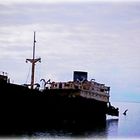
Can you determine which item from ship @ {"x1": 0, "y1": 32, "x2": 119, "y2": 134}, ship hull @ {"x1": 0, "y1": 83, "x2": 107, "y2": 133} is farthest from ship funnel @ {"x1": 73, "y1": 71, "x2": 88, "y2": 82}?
ship hull @ {"x1": 0, "y1": 83, "x2": 107, "y2": 133}

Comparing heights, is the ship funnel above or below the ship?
above

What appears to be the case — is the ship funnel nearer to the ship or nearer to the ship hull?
the ship

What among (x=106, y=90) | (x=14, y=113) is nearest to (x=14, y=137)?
(x=14, y=113)

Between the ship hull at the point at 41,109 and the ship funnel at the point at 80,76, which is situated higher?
the ship funnel at the point at 80,76

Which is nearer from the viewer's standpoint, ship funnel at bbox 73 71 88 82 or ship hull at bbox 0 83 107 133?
ship hull at bbox 0 83 107 133

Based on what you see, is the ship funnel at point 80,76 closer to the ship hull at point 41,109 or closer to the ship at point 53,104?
the ship at point 53,104

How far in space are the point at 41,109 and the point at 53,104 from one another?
368 centimetres

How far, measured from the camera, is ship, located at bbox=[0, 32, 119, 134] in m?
50.8

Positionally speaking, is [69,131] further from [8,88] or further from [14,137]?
[14,137]

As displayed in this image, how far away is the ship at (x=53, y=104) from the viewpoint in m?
50.8

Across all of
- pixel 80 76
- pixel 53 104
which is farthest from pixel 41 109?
pixel 80 76

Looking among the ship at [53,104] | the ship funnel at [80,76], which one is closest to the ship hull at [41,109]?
the ship at [53,104]

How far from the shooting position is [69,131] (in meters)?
54.9

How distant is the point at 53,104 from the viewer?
6019cm
